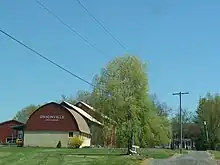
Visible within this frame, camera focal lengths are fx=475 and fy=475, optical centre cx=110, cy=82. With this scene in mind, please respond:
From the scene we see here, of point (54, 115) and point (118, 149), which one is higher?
point (54, 115)

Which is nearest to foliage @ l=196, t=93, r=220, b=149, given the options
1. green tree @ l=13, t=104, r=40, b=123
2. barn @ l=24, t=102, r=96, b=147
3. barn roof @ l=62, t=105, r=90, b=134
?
barn roof @ l=62, t=105, r=90, b=134

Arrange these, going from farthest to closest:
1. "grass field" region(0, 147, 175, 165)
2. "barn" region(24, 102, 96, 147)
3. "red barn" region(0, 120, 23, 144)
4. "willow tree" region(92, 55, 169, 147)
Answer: "red barn" region(0, 120, 23, 144) → "barn" region(24, 102, 96, 147) → "willow tree" region(92, 55, 169, 147) → "grass field" region(0, 147, 175, 165)

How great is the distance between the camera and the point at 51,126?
8331 centimetres

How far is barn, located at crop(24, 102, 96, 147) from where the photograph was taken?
8200 centimetres

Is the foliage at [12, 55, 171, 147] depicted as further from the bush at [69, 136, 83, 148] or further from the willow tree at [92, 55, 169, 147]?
the bush at [69, 136, 83, 148]

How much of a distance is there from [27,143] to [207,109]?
46975mm

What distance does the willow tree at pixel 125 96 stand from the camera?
2023 inches

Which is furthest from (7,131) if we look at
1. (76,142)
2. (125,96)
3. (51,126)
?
(125,96)

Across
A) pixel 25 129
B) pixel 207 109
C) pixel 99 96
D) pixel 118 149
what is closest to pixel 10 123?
pixel 25 129

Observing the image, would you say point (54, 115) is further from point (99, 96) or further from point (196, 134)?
point (196, 134)

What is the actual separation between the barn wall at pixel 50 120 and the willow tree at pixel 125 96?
102ft

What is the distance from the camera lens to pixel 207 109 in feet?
364

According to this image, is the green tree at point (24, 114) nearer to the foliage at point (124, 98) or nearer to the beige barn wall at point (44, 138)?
the beige barn wall at point (44, 138)

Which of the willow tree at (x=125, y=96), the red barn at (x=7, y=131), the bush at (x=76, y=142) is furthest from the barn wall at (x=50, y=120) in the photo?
the willow tree at (x=125, y=96)
